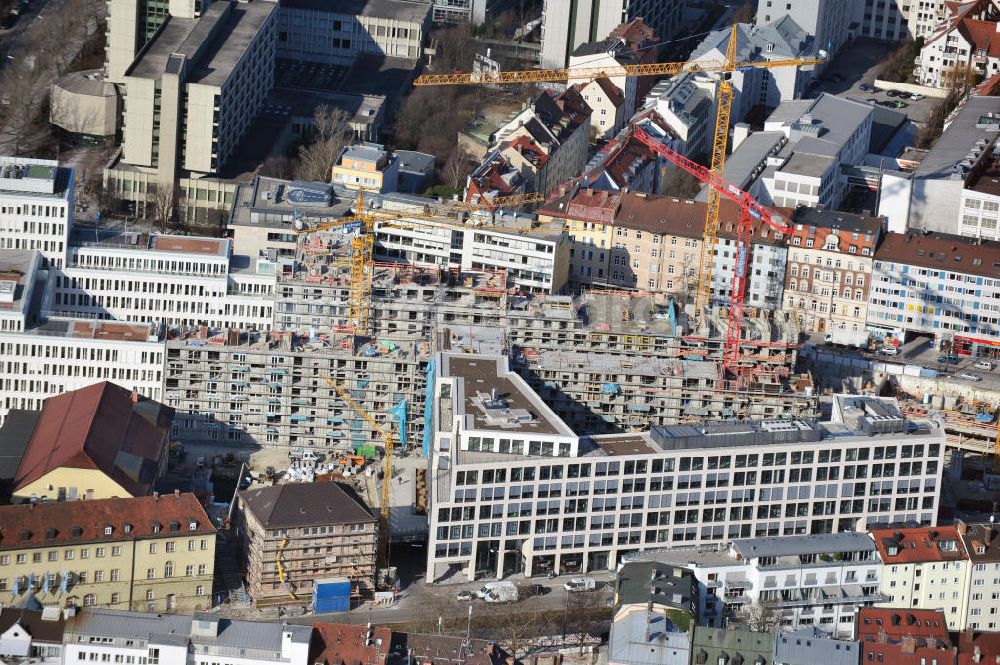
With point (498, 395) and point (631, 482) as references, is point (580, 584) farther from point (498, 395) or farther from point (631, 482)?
point (498, 395)

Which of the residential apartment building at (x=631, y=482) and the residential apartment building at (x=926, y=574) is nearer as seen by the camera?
the residential apartment building at (x=926, y=574)

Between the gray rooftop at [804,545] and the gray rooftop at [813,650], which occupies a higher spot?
the gray rooftop at [804,545]

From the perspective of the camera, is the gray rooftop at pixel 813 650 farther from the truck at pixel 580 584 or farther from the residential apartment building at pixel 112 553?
the residential apartment building at pixel 112 553

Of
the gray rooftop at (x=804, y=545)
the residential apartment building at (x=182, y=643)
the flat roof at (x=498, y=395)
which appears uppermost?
the flat roof at (x=498, y=395)

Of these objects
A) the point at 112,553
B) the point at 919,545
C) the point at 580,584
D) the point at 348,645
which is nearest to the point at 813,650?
the point at 919,545

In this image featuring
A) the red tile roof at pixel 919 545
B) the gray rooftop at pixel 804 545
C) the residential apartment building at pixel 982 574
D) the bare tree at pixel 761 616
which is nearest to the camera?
the bare tree at pixel 761 616

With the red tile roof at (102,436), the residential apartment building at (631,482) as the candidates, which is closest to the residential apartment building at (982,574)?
the residential apartment building at (631,482)
